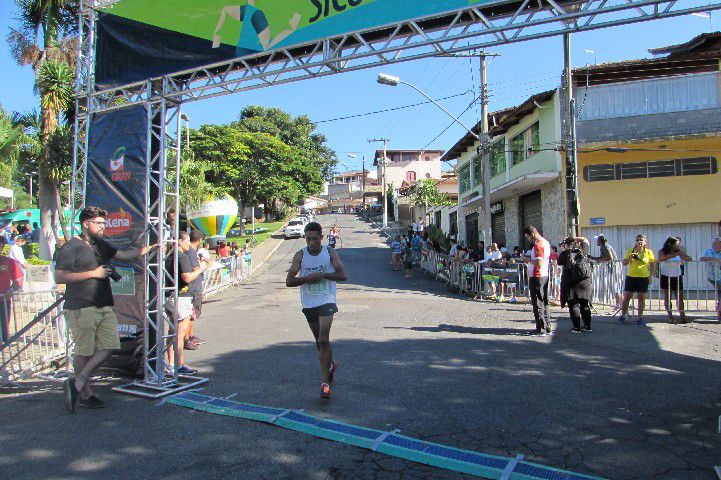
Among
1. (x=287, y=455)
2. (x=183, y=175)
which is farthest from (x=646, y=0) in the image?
(x=183, y=175)

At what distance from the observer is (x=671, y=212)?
56.2 feet

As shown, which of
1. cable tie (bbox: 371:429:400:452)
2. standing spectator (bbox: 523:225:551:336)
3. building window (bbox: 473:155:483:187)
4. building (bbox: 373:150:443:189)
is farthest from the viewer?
building (bbox: 373:150:443:189)

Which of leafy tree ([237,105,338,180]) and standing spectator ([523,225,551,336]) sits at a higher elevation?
leafy tree ([237,105,338,180])

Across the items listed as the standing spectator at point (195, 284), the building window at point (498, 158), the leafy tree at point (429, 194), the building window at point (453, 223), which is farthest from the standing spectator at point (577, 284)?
the leafy tree at point (429, 194)

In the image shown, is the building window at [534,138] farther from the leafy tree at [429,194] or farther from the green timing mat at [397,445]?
the leafy tree at [429,194]

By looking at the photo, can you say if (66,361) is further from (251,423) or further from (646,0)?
(646,0)

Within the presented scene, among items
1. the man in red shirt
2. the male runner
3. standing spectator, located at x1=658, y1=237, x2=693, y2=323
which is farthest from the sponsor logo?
standing spectator, located at x1=658, y1=237, x2=693, y2=323

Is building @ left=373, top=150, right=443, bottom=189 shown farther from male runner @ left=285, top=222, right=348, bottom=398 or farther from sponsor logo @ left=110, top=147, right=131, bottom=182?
male runner @ left=285, top=222, right=348, bottom=398

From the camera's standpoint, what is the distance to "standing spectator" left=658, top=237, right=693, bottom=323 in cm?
944

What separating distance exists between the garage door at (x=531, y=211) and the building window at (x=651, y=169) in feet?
9.00

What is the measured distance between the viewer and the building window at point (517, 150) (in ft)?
68.5

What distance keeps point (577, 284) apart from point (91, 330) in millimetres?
6954

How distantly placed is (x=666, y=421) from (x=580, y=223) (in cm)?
1408

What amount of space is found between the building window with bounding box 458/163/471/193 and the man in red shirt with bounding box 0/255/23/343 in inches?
981
